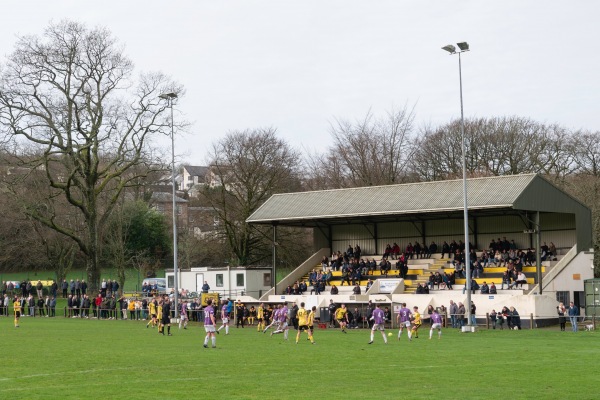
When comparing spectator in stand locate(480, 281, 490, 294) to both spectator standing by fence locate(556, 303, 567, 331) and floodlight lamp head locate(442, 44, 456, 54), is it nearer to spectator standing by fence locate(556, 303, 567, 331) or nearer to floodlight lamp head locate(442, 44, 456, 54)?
spectator standing by fence locate(556, 303, 567, 331)

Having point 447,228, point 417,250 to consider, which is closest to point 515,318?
point 417,250

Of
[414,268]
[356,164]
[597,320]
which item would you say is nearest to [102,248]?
[356,164]

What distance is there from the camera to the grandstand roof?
49438 mm

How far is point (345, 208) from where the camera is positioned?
2243 inches

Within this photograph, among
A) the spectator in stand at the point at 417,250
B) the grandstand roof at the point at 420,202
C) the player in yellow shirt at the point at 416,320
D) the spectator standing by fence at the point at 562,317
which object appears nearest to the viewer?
the player in yellow shirt at the point at 416,320

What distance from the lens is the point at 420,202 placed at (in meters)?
53.5

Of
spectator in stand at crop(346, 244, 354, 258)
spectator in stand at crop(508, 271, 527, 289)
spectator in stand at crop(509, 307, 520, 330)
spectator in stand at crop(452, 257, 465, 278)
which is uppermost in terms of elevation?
spectator in stand at crop(346, 244, 354, 258)

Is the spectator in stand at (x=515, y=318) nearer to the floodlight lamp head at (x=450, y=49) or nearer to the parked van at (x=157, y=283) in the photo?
the floodlight lamp head at (x=450, y=49)

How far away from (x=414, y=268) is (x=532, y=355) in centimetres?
2874

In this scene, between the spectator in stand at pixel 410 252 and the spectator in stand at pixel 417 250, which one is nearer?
the spectator in stand at pixel 417 250

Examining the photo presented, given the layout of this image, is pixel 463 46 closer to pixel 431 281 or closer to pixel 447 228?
pixel 431 281

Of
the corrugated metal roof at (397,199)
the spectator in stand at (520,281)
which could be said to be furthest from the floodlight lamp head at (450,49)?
the spectator in stand at (520,281)

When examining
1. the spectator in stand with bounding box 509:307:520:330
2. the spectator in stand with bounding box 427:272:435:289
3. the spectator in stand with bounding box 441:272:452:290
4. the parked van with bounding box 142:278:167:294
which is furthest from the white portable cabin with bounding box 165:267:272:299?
the spectator in stand with bounding box 509:307:520:330

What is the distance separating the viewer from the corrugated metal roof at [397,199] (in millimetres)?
Result: 49750
